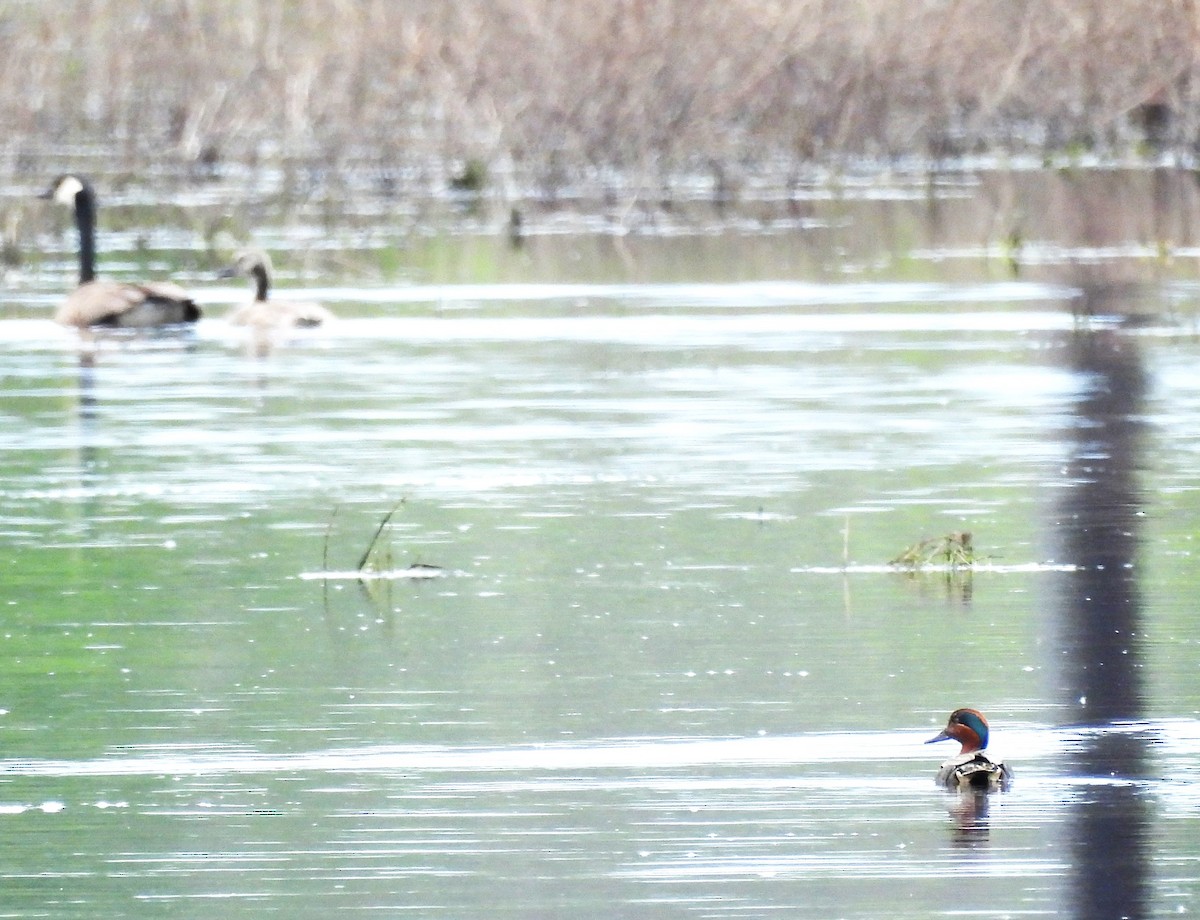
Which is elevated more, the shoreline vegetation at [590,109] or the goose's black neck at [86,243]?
the shoreline vegetation at [590,109]

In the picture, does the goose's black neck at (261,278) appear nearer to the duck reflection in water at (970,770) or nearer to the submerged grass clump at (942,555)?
the submerged grass clump at (942,555)

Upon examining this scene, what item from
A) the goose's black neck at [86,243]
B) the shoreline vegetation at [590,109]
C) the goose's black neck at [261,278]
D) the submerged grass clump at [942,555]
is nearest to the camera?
the submerged grass clump at [942,555]

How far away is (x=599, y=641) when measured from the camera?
28.1ft

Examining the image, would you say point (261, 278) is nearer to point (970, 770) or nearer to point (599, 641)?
point (599, 641)

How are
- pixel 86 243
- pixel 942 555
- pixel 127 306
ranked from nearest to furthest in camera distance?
pixel 942 555, pixel 127 306, pixel 86 243

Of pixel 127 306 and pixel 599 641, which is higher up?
pixel 127 306

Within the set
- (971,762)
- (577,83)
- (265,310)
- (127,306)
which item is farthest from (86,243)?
(971,762)

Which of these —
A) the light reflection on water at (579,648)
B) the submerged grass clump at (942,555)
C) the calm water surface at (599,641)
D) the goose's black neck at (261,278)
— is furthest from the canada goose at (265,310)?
the submerged grass clump at (942,555)

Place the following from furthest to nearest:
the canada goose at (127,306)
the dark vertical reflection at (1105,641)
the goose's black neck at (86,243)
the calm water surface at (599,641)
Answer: the goose's black neck at (86,243) → the canada goose at (127,306) → the calm water surface at (599,641) → the dark vertical reflection at (1105,641)

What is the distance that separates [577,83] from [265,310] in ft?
45.7

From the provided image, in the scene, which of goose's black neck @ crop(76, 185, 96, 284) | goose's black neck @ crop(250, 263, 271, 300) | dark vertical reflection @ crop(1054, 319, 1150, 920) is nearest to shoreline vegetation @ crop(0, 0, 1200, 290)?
goose's black neck @ crop(76, 185, 96, 284)

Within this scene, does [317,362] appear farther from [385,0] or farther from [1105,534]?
[385,0]

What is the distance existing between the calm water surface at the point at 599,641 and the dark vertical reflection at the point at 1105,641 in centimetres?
2

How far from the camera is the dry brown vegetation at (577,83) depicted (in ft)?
106
